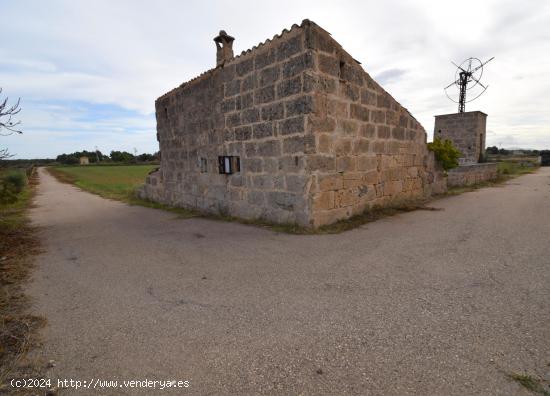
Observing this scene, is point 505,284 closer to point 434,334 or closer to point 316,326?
point 434,334

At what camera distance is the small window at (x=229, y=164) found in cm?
683

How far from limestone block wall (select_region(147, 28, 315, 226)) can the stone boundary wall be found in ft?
29.8

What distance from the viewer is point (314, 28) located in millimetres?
5086

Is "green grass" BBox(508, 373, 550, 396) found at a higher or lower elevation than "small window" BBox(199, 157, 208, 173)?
lower

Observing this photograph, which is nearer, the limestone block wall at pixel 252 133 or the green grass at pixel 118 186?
the limestone block wall at pixel 252 133

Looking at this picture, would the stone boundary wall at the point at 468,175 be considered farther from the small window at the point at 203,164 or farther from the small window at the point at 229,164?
the small window at the point at 203,164

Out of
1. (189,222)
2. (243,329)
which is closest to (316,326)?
(243,329)

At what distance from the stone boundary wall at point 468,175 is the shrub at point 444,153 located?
2634 mm

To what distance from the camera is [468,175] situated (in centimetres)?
1230

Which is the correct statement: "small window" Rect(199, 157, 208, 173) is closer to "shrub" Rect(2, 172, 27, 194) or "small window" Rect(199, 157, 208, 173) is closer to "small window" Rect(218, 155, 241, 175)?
"small window" Rect(218, 155, 241, 175)

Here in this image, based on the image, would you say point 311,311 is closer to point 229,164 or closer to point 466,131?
point 229,164

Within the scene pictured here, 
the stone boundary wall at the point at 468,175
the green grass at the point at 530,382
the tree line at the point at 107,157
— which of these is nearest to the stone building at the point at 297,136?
the green grass at the point at 530,382

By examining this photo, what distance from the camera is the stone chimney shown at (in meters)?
7.19

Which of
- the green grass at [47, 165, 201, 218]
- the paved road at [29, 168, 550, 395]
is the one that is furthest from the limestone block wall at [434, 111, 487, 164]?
the green grass at [47, 165, 201, 218]
